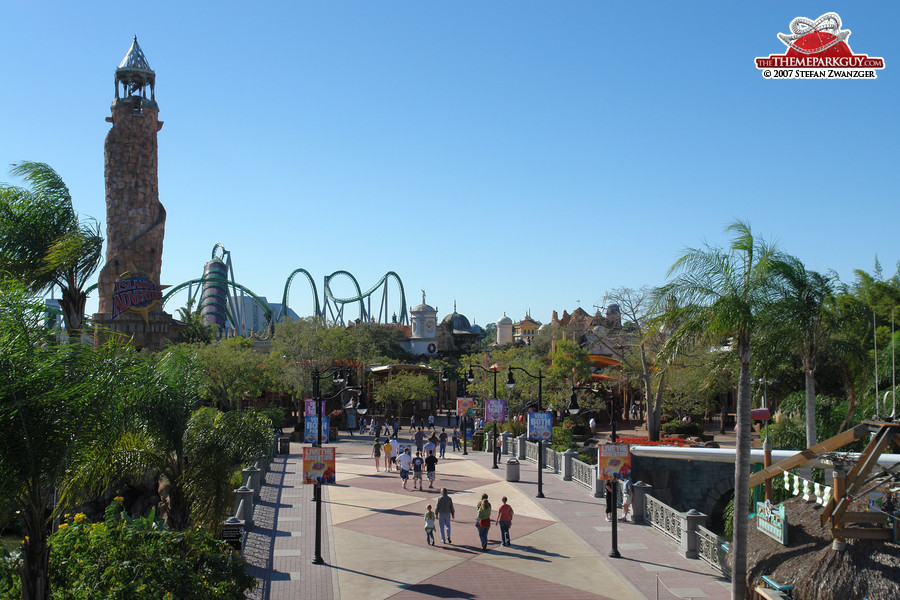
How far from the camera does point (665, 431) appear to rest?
42.2 metres

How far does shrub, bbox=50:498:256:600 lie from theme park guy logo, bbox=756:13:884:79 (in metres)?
18.3

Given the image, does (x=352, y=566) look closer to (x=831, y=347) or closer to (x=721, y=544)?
Result: (x=721, y=544)

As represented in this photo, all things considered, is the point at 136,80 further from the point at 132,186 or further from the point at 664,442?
the point at 664,442

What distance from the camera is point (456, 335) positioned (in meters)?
122

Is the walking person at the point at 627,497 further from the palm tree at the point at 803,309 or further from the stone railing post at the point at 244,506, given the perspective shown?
the stone railing post at the point at 244,506

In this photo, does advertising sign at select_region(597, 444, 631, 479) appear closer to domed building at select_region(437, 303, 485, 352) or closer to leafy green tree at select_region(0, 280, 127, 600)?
leafy green tree at select_region(0, 280, 127, 600)

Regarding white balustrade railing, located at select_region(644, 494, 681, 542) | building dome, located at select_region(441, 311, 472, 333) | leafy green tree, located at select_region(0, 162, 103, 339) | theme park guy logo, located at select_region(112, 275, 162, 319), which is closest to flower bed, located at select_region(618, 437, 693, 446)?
white balustrade railing, located at select_region(644, 494, 681, 542)

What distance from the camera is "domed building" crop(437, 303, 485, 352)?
387ft

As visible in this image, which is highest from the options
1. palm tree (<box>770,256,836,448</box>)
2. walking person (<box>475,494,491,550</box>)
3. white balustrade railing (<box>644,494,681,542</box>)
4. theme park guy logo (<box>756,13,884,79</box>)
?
theme park guy logo (<box>756,13,884,79</box>)

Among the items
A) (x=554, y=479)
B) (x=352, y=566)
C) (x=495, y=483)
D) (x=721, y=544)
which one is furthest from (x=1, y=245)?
(x=554, y=479)

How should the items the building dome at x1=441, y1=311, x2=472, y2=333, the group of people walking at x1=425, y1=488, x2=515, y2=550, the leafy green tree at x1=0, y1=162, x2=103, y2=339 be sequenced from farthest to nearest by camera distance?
the building dome at x1=441, y1=311, x2=472, y2=333 → the group of people walking at x1=425, y1=488, x2=515, y2=550 → the leafy green tree at x1=0, y1=162, x2=103, y2=339

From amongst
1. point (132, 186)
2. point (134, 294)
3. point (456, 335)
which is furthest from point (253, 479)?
point (456, 335)

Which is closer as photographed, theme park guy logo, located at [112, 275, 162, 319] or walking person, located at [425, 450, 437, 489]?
walking person, located at [425, 450, 437, 489]

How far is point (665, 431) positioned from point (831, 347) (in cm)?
2063
